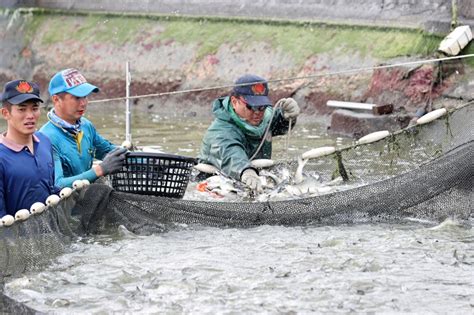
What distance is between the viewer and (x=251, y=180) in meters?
9.77

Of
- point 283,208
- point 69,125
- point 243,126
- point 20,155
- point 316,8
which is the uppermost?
point 316,8

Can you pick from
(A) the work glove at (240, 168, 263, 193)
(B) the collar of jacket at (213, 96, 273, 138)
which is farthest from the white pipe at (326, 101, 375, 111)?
(A) the work glove at (240, 168, 263, 193)

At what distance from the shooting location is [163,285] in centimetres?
725

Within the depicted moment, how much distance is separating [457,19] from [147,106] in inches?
237

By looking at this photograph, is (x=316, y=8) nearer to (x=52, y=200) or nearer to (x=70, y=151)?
(x=70, y=151)

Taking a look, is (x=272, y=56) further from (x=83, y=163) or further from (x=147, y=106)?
(x=83, y=163)

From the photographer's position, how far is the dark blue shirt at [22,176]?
25.1ft

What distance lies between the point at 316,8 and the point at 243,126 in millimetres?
8623

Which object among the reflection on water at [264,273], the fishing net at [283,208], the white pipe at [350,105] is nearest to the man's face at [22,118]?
the fishing net at [283,208]

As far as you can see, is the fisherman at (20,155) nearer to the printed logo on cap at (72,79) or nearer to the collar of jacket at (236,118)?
the printed logo on cap at (72,79)

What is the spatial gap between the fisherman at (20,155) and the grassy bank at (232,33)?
371 inches

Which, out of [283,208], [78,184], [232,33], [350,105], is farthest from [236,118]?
[232,33]

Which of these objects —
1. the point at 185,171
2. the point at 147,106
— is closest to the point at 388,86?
the point at 147,106

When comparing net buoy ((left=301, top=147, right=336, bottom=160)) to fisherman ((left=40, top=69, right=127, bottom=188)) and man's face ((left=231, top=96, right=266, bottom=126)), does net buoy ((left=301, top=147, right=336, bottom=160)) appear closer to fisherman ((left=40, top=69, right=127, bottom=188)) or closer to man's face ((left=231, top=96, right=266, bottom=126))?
man's face ((left=231, top=96, right=266, bottom=126))
